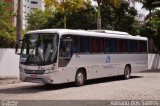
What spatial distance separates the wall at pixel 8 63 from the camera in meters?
25.4

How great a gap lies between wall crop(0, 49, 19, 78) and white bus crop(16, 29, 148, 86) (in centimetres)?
525

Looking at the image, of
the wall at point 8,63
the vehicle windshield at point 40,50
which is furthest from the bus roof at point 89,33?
the wall at point 8,63

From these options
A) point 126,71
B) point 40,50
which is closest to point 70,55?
point 40,50

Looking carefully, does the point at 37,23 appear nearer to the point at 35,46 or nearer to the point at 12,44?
the point at 12,44

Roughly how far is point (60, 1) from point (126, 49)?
1069 cm

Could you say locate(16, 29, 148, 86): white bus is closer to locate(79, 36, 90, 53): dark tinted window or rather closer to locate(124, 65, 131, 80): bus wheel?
locate(79, 36, 90, 53): dark tinted window

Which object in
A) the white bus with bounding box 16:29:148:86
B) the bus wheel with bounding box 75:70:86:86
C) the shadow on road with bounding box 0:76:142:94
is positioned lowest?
the shadow on road with bounding box 0:76:142:94

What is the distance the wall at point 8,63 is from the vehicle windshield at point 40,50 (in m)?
5.39

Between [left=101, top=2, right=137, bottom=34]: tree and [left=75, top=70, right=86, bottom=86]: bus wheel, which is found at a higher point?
[left=101, top=2, right=137, bottom=34]: tree

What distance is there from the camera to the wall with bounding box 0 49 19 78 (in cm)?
2544

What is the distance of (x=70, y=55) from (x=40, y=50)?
1.57 m

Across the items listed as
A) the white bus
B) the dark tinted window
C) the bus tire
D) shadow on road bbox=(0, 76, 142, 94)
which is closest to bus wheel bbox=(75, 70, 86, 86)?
the white bus

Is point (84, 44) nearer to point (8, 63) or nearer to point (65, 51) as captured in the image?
point (65, 51)

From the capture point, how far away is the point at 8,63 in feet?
84.6
